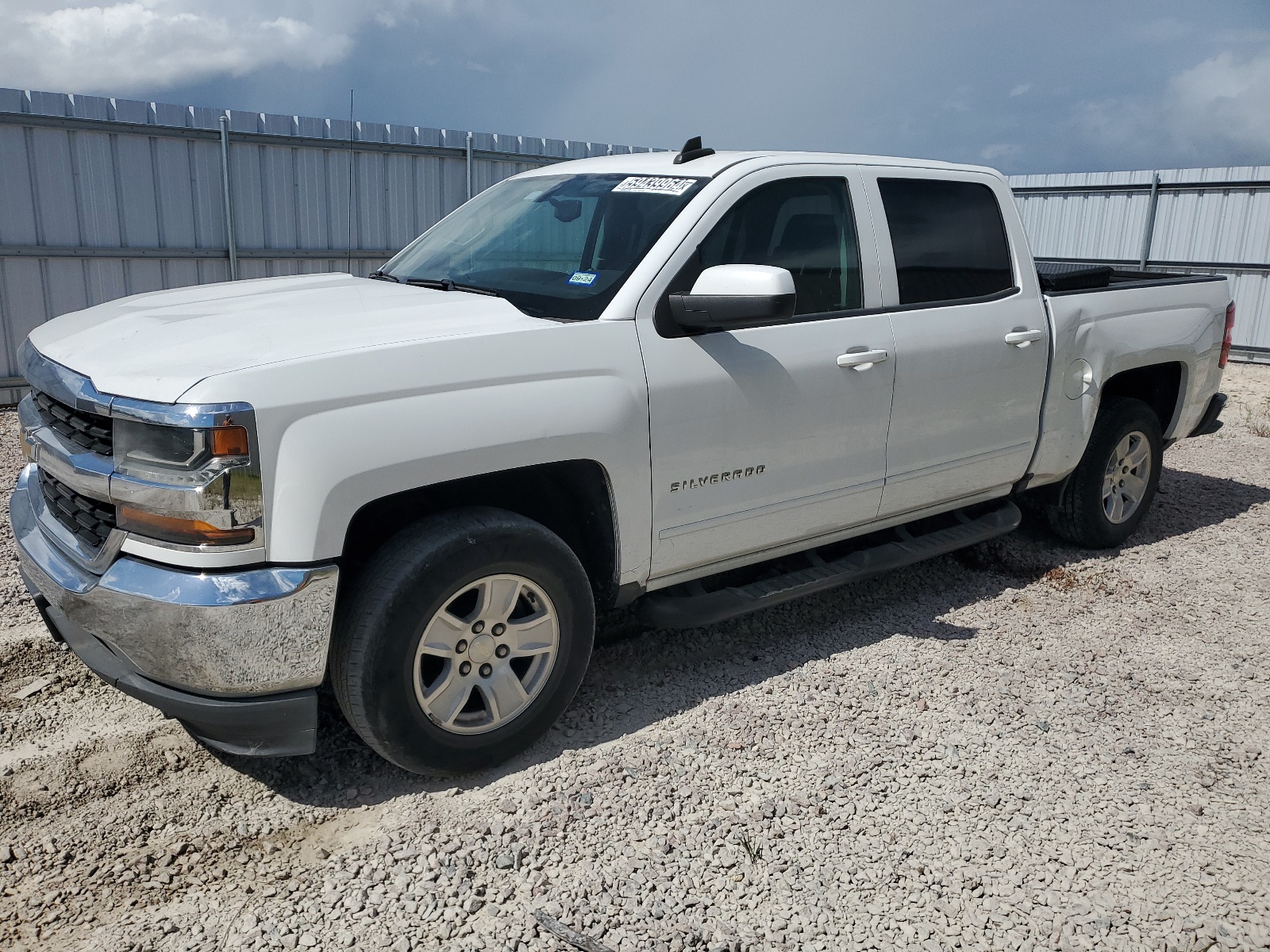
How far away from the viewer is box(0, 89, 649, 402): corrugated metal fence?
8953mm

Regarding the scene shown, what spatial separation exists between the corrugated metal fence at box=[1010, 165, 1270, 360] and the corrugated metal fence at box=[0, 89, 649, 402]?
9.41 metres

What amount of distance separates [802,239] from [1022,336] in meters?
1.30

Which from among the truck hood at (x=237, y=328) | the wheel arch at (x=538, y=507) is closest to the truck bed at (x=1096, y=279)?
the wheel arch at (x=538, y=507)

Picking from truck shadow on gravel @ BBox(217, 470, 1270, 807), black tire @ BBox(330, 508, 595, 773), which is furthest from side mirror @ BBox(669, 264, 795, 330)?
truck shadow on gravel @ BBox(217, 470, 1270, 807)

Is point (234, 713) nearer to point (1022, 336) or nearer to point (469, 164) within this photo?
point (1022, 336)

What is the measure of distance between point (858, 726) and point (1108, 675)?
48.8 inches

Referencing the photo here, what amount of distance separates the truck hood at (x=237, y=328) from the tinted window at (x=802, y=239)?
881mm

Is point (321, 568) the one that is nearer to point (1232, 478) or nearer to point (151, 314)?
point (151, 314)

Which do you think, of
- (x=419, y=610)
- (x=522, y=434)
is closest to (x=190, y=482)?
(x=419, y=610)

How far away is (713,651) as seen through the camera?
4145mm

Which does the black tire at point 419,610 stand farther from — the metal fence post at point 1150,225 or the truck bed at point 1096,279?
the metal fence post at point 1150,225

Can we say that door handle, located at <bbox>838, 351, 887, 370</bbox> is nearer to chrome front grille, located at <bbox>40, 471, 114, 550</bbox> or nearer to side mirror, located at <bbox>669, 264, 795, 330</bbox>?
side mirror, located at <bbox>669, 264, 795, 330</bbox>

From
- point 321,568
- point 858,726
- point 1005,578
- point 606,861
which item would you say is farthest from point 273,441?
point 1005,578

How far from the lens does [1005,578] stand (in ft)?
16.8
